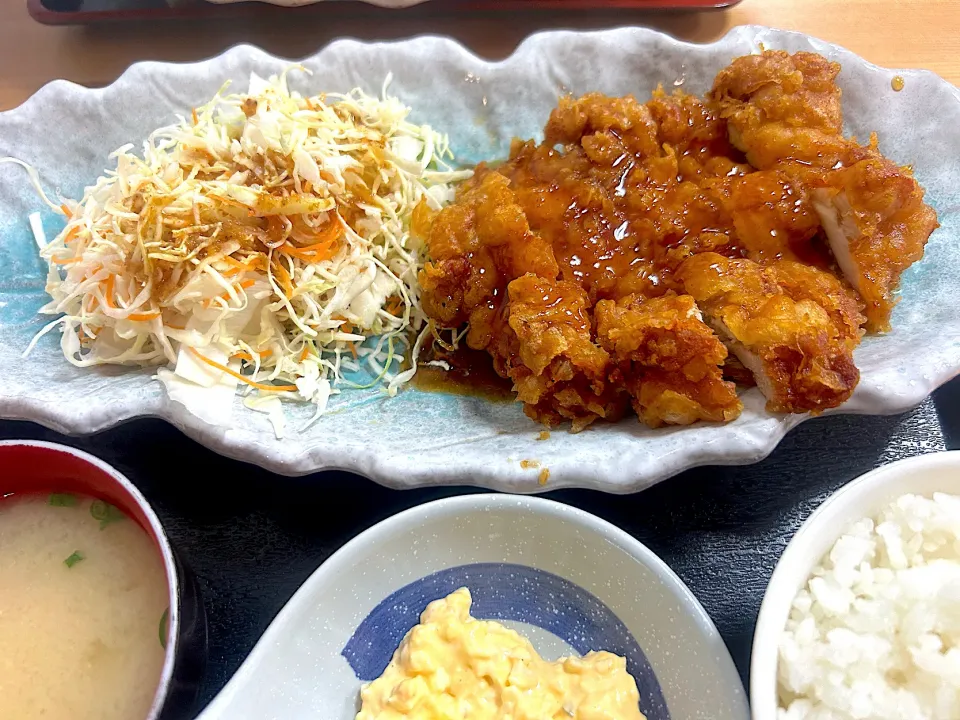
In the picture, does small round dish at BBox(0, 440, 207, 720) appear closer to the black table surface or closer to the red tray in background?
the black table surface

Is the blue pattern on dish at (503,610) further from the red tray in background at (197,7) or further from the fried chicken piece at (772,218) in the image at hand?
the red tray in background at (197,7)

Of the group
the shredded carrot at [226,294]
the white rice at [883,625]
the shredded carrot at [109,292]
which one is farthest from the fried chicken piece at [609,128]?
the shredded carrot at [109,292]

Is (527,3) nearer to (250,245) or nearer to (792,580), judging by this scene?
(250,245)

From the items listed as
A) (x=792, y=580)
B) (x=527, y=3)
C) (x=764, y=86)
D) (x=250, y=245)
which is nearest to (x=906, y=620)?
(x=792, y=580)

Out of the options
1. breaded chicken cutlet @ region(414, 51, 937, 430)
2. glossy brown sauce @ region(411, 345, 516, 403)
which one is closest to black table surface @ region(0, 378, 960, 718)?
breaded chicken cutlet @ region(414, 51, 937, 430)

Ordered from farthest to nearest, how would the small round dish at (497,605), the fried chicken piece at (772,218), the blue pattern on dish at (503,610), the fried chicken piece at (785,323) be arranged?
1. the fried chicken piece at (772,218)
2. the fried chicken piece at (785,323)
3. the blue pattern on dish at (503,610)
4. the small round dish at (497,605)

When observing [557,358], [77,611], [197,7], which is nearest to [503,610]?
[557,358]
